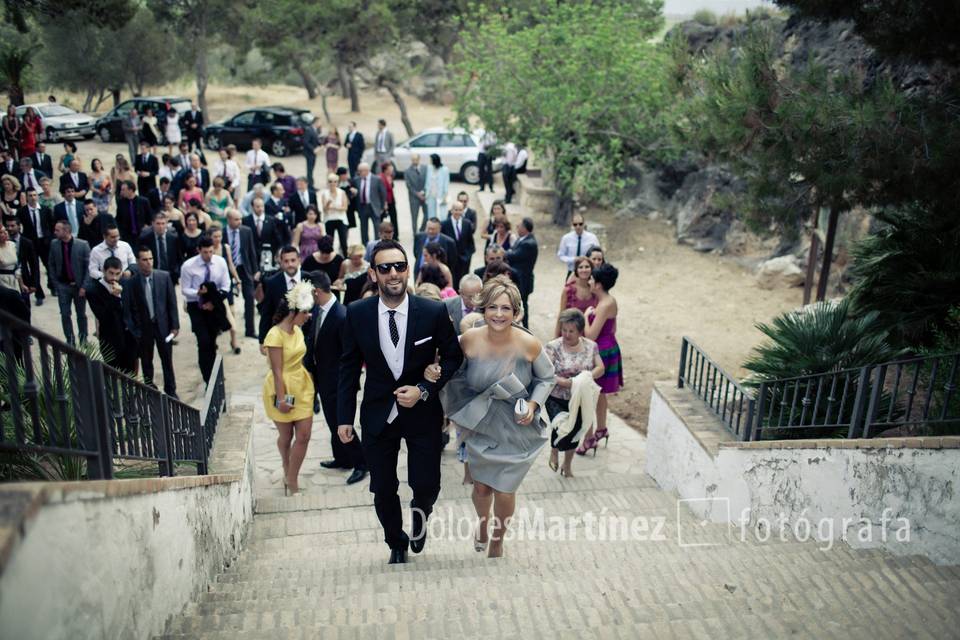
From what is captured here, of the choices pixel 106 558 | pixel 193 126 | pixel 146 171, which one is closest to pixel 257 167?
pixel 146 171

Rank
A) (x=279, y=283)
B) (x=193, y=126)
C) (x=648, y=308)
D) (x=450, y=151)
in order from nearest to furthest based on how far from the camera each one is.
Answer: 1. (x=279, y=283)
2. (x=648, y=308)
3. (x=450, y=151)
4. (x=193, y=126)

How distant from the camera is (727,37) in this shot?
19281 mm

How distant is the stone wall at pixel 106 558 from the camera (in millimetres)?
2566

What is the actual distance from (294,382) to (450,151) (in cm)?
1660

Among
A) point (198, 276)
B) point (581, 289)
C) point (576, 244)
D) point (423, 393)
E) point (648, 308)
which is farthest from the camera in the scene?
point (648, 308)

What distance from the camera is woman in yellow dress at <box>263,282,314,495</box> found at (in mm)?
6910

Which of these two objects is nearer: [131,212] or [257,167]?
[131,212]

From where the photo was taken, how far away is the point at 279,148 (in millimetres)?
25625

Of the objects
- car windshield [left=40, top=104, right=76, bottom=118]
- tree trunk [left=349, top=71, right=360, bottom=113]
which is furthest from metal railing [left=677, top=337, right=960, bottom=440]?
tree trunk [left=349, top=71, right=360, bottom=113]

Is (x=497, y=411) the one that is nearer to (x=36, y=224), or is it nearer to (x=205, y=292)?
(x=205, y=292)

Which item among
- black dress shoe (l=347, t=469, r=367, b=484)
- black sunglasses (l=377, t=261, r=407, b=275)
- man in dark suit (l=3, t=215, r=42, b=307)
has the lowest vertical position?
black dress shoe (l=347, t=469, r=367, b=484)

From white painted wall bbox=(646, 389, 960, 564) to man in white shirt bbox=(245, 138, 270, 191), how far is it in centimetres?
1209

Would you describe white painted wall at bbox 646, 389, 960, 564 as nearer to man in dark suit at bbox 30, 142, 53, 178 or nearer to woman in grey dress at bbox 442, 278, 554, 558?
woman in grey dress at bbox 442, 278, 554, 558

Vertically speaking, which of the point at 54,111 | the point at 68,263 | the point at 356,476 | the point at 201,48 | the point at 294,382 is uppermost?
the point at 201,48
